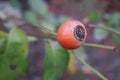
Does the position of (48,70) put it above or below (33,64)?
below

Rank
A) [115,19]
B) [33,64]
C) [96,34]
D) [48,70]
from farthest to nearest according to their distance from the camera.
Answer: [33,64] → [115,19] → [96,34] → [48,70]

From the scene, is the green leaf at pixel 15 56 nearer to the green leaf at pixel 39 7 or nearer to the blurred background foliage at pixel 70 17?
the blurred background foliage at pixel 70 17

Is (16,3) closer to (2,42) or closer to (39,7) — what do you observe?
(39,7)

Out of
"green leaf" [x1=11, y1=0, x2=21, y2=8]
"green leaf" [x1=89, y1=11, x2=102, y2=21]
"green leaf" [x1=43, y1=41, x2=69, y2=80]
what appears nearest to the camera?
"green leaf" [x1=43, y1=41, x2=69, y2=80]

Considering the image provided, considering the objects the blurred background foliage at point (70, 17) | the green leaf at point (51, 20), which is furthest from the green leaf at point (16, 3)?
the green leaf at point (51, 20)

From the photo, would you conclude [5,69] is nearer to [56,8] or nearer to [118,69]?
[118,69]

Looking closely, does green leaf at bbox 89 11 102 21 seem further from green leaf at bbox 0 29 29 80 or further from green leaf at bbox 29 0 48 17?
green leaf at bbox 0 29 29 80

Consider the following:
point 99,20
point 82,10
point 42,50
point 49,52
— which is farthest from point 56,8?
point 49,52

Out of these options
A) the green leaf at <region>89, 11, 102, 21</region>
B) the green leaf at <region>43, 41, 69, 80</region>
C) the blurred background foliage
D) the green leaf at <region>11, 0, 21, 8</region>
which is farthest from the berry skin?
the green leaf at <region>11, 0, 21, 8</region>
